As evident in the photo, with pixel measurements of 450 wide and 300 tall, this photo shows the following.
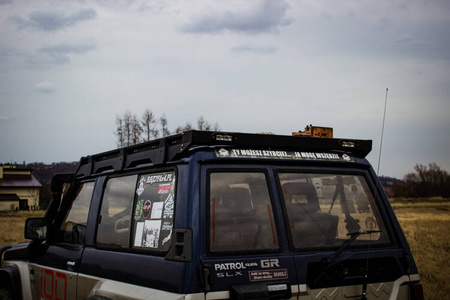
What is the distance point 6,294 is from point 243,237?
347cm

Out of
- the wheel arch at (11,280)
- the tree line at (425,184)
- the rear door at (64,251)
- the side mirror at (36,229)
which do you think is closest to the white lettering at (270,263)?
the rear door at (64,251)

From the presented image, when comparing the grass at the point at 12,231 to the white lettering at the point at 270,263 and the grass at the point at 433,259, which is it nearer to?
the grass at the point at 433,259

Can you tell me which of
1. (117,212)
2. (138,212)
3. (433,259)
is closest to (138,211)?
(138,212)

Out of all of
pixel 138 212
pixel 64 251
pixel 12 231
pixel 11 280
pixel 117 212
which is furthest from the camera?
pixel 12 231

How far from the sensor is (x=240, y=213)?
11.3ft

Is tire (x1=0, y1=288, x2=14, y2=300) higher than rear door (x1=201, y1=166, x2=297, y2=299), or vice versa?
rear door (x1=201, y1=166, x2=297, y2=299)

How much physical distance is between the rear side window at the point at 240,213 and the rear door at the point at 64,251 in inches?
70.4

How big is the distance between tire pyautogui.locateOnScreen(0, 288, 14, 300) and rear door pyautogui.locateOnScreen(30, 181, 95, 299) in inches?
12.3

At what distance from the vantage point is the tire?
5527mm

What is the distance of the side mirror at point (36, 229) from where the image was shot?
5152mm

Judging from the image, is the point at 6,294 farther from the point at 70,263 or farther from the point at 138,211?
the point at 138,211

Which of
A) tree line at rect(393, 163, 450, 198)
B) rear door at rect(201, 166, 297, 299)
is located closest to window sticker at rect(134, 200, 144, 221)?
rear door at rect(201, 166, 297, 299)

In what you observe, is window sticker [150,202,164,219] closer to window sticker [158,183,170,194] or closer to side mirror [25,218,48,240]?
window sticker [158,183,170,194]

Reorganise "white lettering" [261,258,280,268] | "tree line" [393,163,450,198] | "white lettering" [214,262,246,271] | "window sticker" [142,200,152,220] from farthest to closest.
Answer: "tree line" [393,163,450,198], "window sticker" [142,200,152,220], "white lettering" [261,258,280,268], "white lettering" [214,262,246,271]
